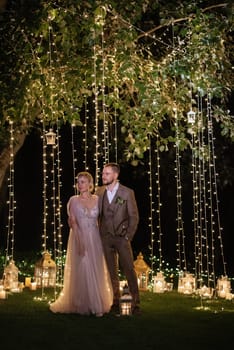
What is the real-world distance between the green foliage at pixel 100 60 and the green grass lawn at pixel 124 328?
2096mm

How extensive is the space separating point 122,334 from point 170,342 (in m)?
0.53

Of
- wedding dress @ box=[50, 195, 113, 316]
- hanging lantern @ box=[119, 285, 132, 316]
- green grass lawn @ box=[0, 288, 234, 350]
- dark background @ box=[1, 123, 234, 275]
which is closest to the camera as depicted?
green grass lawn @ box=[0, 288, 234, 350]

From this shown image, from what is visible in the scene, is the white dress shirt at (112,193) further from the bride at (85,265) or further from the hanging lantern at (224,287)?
the hanging lantern at (224,287)

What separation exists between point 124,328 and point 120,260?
3.85 ft

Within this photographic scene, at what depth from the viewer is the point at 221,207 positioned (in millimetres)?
17250

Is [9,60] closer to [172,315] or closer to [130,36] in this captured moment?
[130,36]

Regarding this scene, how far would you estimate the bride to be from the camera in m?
8.01

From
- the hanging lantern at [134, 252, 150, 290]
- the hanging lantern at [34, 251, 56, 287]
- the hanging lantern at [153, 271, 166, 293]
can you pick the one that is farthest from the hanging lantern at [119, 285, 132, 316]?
the hanging lantern at [34, 251, 56, 287]

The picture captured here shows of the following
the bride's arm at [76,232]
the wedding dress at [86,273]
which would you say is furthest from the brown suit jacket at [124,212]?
the bride's arm at [76,232]

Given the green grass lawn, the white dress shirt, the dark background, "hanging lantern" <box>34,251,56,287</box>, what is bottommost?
the green grass lawn

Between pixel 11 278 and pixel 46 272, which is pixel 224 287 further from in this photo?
pixel 11 278

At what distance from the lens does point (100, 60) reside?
29.7 feet

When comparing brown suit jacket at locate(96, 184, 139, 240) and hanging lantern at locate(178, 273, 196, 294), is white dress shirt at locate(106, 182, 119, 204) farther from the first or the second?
hanging lantern at locate(178, 273, 196, 294)

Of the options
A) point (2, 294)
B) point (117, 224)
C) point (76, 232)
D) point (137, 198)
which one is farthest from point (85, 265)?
point (137, 198)
